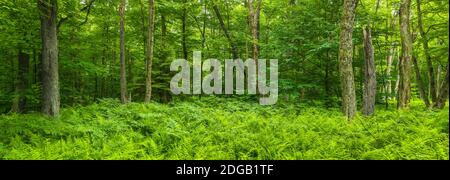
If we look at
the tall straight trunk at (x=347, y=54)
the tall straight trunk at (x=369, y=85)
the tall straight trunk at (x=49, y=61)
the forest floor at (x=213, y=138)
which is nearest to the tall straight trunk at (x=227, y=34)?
the tall straight trunk at (x=369, y=85)

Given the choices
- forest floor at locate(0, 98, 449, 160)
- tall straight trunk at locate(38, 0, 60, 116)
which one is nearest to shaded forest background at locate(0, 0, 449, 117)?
tall straight trunk at locate(38, 0, 60, 116)

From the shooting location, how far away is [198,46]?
68.2 ft

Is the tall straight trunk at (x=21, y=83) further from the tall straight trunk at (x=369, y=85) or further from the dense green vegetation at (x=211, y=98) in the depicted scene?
the tall straight trunk at (x=369, y=85)

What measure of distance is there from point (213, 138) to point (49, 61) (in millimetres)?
6243

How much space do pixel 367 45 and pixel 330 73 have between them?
147 inches

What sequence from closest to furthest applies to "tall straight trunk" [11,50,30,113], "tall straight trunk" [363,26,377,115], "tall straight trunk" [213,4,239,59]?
"tall straight trunk" [363,26,377,115]
"tall straight trunk" [11,50,30,113]
"tall straight trunk" [213,4,239,59]

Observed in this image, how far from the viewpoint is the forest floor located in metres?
7.33

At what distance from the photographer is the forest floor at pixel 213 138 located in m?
7.33

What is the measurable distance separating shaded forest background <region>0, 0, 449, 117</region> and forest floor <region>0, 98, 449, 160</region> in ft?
6.52

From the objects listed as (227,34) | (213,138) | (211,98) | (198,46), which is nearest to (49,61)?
(213,138)

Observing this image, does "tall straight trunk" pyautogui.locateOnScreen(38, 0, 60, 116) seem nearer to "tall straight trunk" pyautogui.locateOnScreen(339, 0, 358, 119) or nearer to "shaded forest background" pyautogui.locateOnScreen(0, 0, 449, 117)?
"shaded forest background" pyautogui.locateOnScreen(0, 0, 449, 117)
